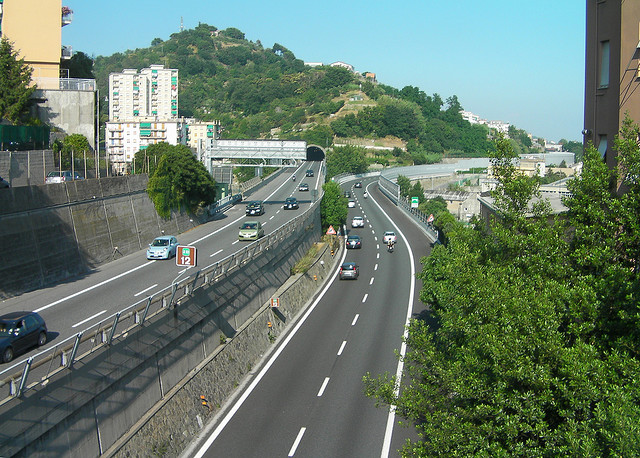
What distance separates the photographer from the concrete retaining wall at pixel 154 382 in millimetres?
15812

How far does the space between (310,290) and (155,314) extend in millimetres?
23495

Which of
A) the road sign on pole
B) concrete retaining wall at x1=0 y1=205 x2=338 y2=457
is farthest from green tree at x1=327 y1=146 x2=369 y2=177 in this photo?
the road sign on pole

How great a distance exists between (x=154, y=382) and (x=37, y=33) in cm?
5426

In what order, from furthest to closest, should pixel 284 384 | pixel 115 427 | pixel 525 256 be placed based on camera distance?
pixel 284 384, pixel 115 427, pixel 525 256

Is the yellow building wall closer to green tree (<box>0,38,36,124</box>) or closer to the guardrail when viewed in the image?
green tree (<box>0,38,36,124</box>)

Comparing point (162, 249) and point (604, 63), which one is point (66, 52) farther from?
point (604, 63)

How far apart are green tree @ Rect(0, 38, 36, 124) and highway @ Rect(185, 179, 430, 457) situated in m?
31.4

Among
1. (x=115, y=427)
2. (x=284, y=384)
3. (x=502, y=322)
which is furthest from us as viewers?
(x=284, y=384)

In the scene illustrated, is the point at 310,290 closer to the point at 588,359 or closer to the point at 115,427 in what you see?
the point at 115,427

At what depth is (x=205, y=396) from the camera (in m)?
25.3

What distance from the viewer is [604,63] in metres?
16.8

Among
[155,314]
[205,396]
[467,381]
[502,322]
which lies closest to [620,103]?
[502,322]

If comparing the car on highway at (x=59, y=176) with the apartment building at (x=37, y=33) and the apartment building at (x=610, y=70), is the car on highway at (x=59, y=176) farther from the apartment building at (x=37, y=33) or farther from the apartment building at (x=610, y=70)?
the apartment building at (x=610, y=70)

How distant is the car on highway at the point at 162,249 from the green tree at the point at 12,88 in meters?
23.5
